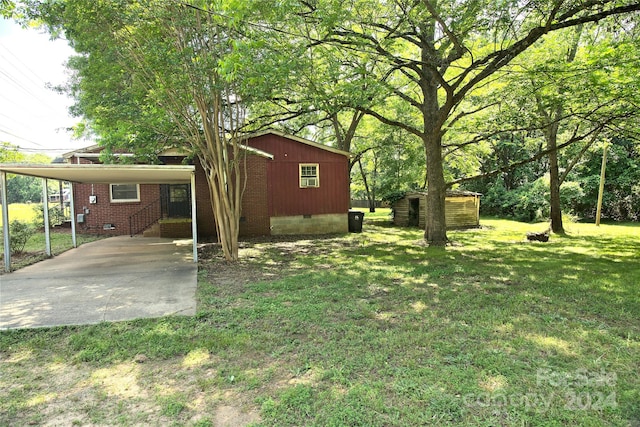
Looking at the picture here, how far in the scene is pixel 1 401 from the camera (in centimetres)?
284

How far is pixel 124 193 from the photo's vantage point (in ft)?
47.2

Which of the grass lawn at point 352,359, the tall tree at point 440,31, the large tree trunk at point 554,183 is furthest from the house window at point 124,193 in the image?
the large tree trunk at point 554,183

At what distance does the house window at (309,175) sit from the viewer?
1449cm

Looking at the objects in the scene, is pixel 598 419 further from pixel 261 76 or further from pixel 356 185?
pixel 356 185

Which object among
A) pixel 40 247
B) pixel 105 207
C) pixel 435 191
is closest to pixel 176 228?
pixel 105 207

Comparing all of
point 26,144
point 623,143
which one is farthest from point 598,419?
point 26,144

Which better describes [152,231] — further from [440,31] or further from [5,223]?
[440,31]

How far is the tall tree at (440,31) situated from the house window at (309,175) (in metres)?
4.71

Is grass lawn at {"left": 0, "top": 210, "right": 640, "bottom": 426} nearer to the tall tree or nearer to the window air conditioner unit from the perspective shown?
the tall tree

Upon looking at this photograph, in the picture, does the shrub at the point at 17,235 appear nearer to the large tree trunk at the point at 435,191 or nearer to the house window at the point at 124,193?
the house window at the point at 124,193

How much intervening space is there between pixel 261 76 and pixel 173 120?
3556 mm

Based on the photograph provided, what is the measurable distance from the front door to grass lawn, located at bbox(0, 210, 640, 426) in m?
8.01

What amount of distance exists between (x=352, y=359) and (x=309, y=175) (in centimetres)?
1156

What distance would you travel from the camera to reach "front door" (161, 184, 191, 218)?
547 inches
